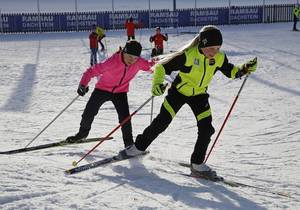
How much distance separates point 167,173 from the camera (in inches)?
196

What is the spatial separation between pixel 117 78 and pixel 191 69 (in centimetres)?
126

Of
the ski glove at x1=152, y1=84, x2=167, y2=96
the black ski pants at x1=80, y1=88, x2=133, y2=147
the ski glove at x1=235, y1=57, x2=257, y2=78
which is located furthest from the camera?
the black ski pants at x1=80, y1=88, x2=133, y2=147

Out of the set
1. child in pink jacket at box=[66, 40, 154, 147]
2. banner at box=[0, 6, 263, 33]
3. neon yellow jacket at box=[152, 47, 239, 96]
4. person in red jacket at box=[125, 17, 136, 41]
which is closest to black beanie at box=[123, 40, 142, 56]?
child in pink jacket at box=[66, 40, 154, 147]

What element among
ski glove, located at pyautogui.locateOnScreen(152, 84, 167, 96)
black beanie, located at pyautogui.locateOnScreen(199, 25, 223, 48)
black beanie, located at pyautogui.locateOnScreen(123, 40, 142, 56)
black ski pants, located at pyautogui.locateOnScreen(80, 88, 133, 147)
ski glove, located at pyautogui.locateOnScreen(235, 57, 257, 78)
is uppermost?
black beanie, located at pyautogui.locateOnScreen(199, 25, 223, 48)

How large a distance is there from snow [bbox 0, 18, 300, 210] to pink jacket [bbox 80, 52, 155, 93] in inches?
34.1

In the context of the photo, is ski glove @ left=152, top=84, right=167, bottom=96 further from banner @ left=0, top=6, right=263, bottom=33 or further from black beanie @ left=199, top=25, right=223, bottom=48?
banner @ left=0, top=6, right=263, bottom=33

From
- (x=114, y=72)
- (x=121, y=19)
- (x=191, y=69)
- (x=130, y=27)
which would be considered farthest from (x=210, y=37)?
(x=121, y=19)

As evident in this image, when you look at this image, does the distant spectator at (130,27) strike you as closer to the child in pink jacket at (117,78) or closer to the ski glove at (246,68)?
the child in pink jacket at (117,78)

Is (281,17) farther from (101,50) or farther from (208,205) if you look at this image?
(208,205)

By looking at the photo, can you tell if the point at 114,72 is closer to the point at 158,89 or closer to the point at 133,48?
the point at 133,48

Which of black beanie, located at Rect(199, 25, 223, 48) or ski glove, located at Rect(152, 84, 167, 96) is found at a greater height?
black beanie, located at Rect(199, 25, 223, 48)

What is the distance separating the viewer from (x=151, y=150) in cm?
607

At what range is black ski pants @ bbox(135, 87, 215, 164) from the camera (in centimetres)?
475

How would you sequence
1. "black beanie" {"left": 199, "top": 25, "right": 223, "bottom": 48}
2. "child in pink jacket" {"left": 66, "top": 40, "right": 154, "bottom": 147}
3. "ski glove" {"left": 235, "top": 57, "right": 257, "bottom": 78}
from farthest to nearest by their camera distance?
"child in pink jacket" {"left": 66, "top": 40, "right": 154, "bottom": 147}
"ski glove" {"left": 235, "top": 57, "right": 257, "bottom": 78}
"black beanie" {"left": 199, "top": 25, "right": 223, "bottom": 48}
